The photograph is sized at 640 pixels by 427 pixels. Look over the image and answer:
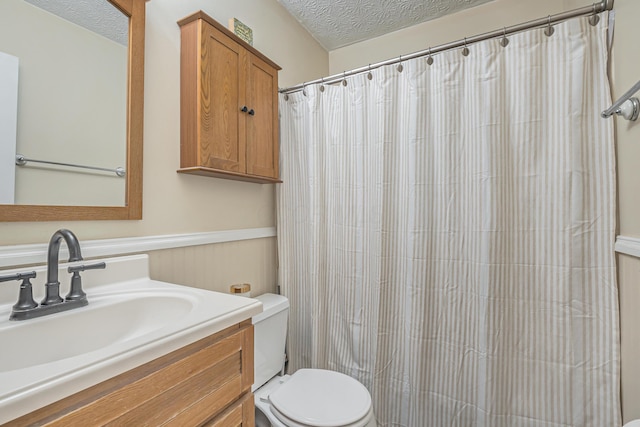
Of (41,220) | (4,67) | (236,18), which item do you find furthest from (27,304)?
(236,18)

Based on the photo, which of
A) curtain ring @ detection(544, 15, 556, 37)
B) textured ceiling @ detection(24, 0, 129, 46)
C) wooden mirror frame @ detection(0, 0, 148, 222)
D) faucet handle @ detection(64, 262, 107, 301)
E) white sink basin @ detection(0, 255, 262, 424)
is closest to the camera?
white sink basin @ detection(0, 255, 262, 424)

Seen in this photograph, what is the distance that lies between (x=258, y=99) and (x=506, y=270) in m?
1.39

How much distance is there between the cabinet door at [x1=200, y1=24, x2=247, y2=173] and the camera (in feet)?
3.98

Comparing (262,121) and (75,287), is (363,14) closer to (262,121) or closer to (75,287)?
(262,121)

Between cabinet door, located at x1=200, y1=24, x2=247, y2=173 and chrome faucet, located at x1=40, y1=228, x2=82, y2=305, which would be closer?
chrome faucet, located at x1=40, y1=228, x2=82, y2=305

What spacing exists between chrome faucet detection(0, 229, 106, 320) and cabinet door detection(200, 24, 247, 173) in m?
0.54

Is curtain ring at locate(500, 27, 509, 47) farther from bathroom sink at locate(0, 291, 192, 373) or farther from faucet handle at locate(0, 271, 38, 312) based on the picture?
faucet handle at locate(0, 271, 38, 312)

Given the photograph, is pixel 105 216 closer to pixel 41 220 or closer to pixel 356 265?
pixel 41 220

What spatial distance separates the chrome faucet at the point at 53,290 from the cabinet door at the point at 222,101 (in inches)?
21.1

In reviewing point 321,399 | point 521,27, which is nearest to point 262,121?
point 521,27

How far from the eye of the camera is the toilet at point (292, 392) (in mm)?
1084

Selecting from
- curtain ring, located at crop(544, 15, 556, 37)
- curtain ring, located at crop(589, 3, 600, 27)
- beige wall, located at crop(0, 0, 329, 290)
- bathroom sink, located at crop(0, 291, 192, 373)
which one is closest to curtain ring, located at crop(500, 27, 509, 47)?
curtain ring, located at crop(544, 15, 556, 37)

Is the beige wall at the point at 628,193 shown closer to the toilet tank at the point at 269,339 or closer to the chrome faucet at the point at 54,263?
the toilet tank at the point at 269,339

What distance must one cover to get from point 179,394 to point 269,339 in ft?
2.55
